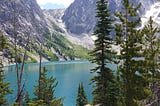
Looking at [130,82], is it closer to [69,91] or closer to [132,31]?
[132,31]

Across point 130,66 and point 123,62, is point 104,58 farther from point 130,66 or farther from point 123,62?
point 130,66

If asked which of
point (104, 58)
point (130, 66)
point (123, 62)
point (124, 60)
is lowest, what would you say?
point (130, 66)

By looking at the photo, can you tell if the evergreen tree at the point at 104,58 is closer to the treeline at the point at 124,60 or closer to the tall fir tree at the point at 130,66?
the treeline at the point at 124,60

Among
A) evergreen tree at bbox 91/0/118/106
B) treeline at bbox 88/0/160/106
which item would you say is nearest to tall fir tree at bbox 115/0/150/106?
treeline at bbox 88/0/160/106

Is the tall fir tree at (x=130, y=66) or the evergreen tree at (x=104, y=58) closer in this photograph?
the tall fir tree at (x=130, y=66)

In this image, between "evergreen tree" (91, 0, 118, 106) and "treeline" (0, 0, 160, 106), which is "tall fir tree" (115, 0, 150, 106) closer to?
"treeline" (0, 0, 160, 106)

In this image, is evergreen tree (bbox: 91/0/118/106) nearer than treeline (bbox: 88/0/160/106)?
No

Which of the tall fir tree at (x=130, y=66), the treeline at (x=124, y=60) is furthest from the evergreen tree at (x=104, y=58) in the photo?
the tall fir tree at (x=130, y=66)

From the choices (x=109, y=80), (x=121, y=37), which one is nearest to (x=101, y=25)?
(x=121, y=37)

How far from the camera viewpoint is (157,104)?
3853 cm

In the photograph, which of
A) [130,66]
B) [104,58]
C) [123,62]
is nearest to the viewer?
[130,66]

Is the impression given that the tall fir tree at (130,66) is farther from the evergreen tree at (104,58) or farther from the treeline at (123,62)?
the evergreen tree at (104,58)

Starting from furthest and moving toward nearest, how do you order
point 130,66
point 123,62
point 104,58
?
point 104,58
point 123,62
point 130,66

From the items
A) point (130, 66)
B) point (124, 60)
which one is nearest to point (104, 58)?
point (124, 60)
